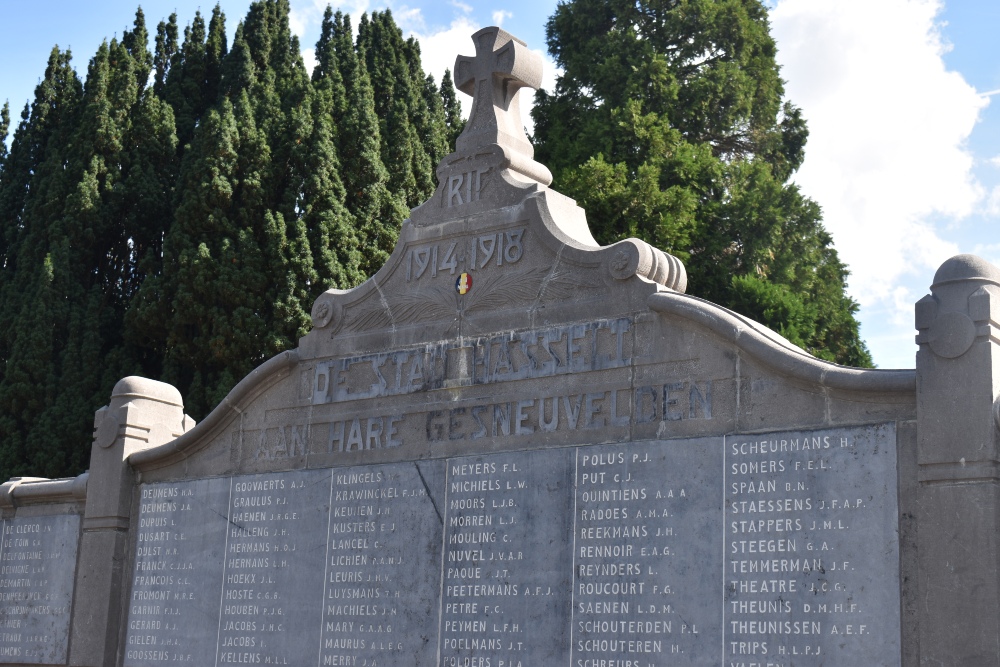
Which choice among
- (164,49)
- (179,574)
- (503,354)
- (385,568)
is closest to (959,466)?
(503,354)

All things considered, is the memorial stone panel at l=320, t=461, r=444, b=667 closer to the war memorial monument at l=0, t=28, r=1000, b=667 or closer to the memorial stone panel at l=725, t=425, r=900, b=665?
the war memorial monument at l=0, t=28, r=1000, b=667

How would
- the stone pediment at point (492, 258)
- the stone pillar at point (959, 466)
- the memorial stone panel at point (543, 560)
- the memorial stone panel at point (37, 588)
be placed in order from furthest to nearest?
the memorial stone panel at point (37, 588)
the stone pediment at point (492, 258)
the memorial stone panel at point (543, 560)
the stone pillar at point (959, 466)

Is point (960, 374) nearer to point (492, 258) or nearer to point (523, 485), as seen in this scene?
point (523, 485)

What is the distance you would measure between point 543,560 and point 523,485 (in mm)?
604

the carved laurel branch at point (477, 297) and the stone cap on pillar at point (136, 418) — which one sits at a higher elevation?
the carved laurel branch at point (477, 297)

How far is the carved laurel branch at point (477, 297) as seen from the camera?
9445 millimetres

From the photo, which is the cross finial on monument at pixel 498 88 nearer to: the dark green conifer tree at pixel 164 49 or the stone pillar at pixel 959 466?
the stone pillar at pixel 959 466

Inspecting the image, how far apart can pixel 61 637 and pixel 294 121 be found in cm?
1072

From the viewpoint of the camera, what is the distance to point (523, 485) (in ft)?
29.8

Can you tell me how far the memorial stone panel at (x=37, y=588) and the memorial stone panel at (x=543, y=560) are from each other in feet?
3.19

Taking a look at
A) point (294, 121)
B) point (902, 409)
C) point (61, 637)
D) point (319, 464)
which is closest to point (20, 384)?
point (294, 121)

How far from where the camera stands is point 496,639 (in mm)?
8797

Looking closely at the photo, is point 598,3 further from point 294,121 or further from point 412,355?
point 412,355

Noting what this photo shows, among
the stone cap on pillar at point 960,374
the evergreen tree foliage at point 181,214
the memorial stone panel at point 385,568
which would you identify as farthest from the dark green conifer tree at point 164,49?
the stone cap on pillar at point 960,374
